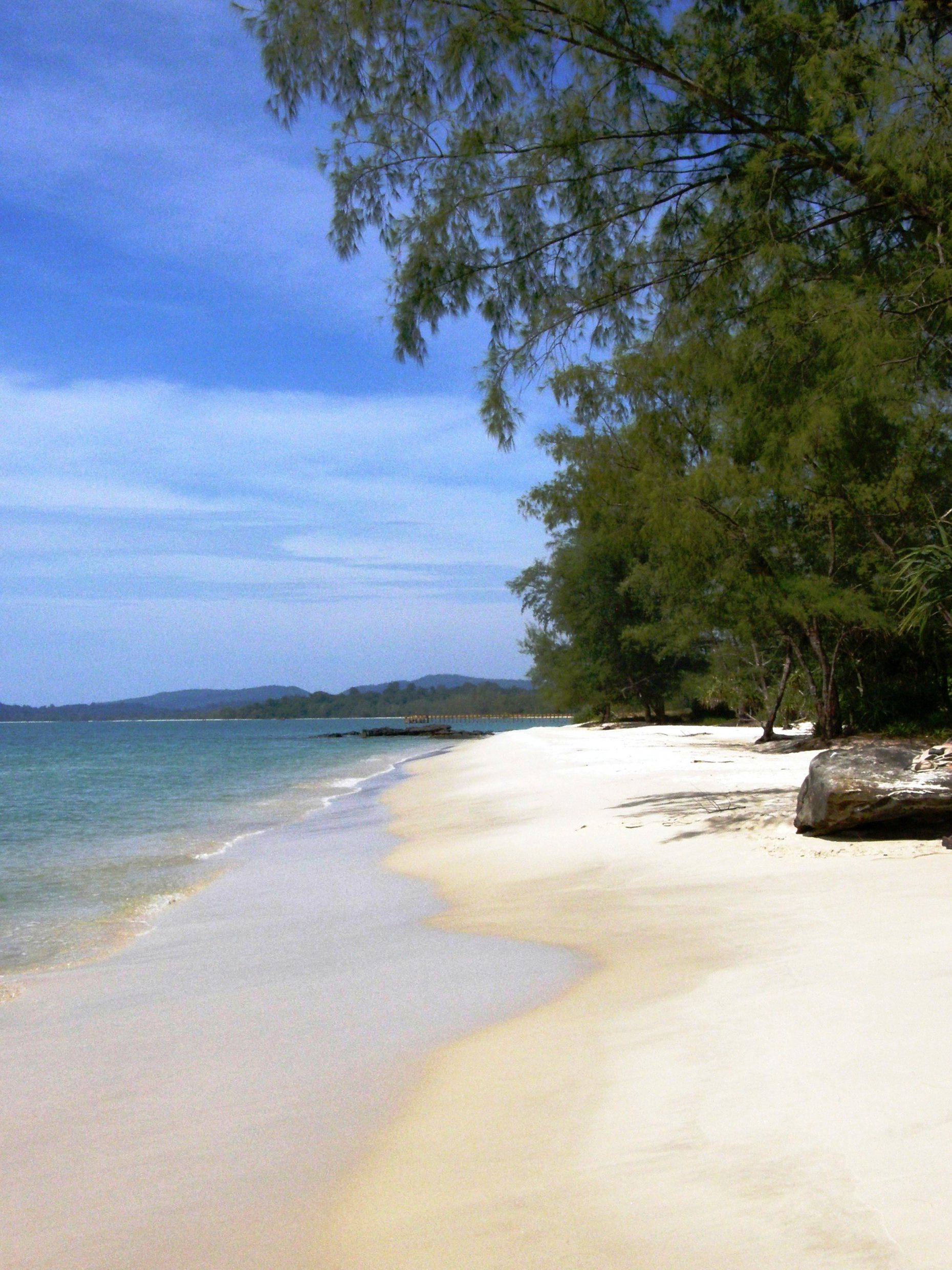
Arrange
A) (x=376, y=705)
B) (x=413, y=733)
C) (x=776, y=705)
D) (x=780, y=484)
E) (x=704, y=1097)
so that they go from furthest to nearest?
(x=376, y=705) → (x=413, y=733) → (x=776, y=705) → (x=780, y=484) → (x=704, y=1097)

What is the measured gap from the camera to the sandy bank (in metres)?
2.25

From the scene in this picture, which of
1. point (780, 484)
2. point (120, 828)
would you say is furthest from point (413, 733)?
point (780, 484)

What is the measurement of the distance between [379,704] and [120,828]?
161 m

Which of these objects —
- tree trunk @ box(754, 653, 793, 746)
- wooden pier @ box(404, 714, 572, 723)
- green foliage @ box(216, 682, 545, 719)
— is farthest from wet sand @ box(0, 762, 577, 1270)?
green foliage @ box(216, 682, 545, 719)

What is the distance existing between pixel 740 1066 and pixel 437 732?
7172 cm

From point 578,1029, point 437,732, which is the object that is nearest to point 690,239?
point 578,1029

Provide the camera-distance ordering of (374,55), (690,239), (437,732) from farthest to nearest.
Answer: (437,732), (690,239), (374,55)

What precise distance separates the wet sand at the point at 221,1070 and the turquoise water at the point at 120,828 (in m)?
0.90

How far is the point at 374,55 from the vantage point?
7.50 meters

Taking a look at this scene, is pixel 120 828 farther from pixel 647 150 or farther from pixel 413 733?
pixel 413 733

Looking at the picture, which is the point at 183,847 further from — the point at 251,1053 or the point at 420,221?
the point at 251,1053

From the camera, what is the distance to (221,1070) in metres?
3.73

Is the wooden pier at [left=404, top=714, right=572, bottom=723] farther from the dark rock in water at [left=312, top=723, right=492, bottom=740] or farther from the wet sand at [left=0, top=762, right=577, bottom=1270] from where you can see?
the wet sand at [left=0, top=762, right=577, bottom=1270]

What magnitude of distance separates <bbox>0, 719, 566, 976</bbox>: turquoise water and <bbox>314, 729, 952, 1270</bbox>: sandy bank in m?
2.81
